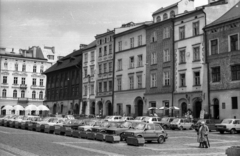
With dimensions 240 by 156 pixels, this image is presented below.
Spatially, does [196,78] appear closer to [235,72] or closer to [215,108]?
[215,108]

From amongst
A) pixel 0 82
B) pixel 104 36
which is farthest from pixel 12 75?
pixel 104 36

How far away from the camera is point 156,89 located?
5247 cm

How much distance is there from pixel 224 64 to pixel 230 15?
677 centimetres

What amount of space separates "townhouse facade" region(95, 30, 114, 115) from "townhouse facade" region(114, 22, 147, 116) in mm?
1546

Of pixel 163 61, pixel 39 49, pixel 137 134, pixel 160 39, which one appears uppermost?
pixel 39 49

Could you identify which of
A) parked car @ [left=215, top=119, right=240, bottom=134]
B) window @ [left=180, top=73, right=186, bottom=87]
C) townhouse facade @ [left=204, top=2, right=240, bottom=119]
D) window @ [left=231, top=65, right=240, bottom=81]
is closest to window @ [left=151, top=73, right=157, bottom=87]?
window @ [left=180, top=73, right=186, bottom=87]

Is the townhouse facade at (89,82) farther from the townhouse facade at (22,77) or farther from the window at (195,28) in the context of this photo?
the window at (195,28)

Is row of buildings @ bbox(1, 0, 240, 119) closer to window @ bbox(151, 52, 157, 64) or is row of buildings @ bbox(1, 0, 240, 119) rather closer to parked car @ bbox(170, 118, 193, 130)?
window @ bbox(151, 52, 157, 64)

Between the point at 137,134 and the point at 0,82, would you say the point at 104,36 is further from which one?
the point at 137,134

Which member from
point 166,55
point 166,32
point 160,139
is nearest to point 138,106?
point 166,55

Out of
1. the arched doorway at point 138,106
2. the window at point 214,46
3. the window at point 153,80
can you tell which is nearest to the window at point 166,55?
the window at point 153,80

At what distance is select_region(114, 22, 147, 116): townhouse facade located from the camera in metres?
56.2

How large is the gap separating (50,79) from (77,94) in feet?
50.9

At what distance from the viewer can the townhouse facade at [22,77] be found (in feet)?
293
